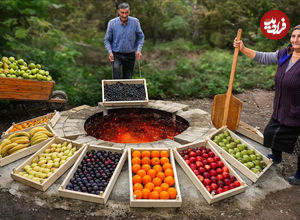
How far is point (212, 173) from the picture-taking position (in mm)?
4258

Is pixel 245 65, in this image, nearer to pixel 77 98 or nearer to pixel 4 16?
pixel 77 98

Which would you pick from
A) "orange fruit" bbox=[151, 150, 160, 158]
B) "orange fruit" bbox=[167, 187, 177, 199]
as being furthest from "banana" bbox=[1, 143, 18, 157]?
"orange fruit" bbox=[167, 187, 177, 199]

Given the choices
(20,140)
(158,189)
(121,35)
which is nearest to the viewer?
(158,189)

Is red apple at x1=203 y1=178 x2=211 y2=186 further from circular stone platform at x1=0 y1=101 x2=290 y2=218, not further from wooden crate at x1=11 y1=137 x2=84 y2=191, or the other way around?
wooden crate at x1=11 y1=137 x2=84 y2=191

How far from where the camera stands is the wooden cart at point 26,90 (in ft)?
19.6

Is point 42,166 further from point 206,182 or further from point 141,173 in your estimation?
point 206,182

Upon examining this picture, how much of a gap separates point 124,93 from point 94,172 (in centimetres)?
229

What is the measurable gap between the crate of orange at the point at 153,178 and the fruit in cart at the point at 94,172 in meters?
0.11

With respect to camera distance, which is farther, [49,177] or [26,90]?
[26,90]

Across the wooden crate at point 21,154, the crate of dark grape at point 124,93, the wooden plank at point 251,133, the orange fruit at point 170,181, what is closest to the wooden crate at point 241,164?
the wooden plank at point 251,133

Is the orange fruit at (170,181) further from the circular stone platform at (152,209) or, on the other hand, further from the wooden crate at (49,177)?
the wooden crate at (49,177)

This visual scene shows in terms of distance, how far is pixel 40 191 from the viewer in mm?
4039

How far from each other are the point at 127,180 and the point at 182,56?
9.28 meters

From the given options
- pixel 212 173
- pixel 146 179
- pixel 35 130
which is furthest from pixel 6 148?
pixel 212 173
